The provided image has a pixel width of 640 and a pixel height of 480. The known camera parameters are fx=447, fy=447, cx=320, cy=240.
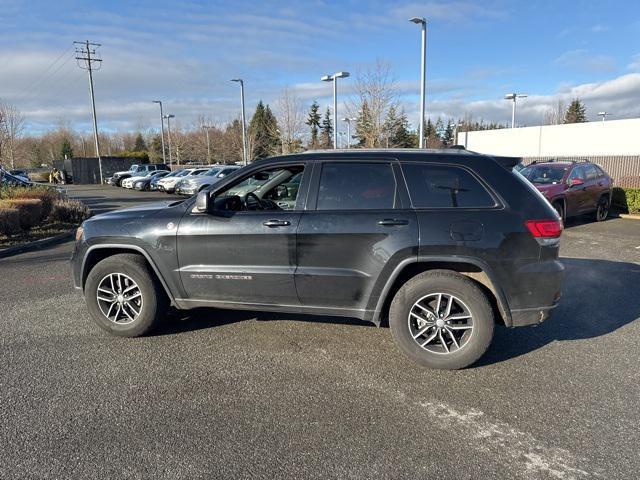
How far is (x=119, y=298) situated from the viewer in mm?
4477

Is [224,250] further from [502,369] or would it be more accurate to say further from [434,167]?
[502,369]

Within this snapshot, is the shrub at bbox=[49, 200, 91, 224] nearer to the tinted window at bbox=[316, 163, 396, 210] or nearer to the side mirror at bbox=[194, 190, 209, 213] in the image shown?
the side mirror at bbox=[194, 190, 209, 213]

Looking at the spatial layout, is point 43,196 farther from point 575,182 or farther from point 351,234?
point 575,182

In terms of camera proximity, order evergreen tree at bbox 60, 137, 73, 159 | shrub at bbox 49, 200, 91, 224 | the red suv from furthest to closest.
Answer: evergreen tree at bbox 60, 137, 73, 159 → shrub at bbox 49, 200, 91, 224 → the red suv

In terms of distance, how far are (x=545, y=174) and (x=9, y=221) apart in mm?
13161

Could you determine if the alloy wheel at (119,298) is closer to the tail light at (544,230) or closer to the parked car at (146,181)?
the tail light at (544,230)

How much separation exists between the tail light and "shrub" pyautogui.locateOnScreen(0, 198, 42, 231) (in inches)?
450

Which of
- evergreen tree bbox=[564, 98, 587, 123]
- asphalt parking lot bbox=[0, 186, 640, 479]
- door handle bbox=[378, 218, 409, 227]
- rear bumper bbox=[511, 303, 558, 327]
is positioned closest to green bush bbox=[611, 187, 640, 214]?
asphalt parking lot bbox=[0, 186, 640, 479]

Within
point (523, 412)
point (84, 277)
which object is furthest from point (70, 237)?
point (523, 412)

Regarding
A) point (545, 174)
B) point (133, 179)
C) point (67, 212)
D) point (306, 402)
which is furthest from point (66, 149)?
point (306, 402)

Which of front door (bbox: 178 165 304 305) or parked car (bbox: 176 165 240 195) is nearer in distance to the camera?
front door (bbox: 178 165 304 305)

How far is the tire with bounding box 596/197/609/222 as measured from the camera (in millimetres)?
12208

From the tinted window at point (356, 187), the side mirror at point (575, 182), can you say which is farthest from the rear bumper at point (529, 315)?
the side mirror at point (575, 182)

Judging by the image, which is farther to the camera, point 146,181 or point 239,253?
point 146,181
